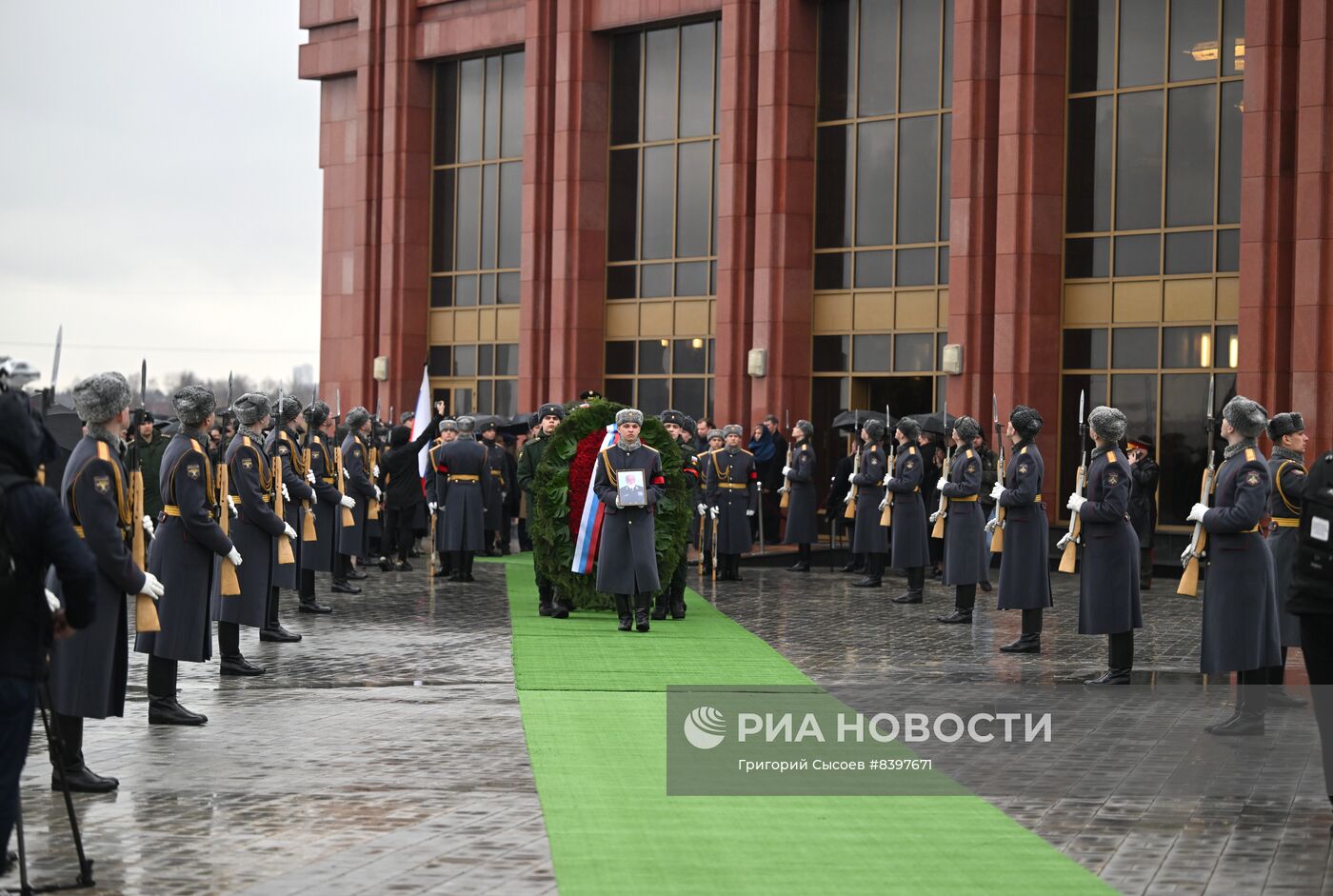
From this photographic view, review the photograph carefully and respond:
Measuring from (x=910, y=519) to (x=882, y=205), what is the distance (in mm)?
11546

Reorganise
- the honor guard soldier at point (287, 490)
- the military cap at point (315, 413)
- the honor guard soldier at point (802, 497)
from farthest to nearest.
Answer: the honor guard soldier at point (802, 497), the military cap at point (315, 413), the honor guard soldier at point (287, 490)

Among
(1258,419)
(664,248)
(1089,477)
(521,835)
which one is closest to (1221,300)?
(664,248)

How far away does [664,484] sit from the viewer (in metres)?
18.2

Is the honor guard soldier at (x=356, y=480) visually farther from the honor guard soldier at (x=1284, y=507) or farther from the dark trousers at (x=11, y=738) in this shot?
the dark trousers at (x=11, y=738)

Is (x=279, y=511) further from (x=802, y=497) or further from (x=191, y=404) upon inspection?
(x=802, y=497)

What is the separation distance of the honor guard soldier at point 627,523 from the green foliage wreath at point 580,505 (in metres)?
1.10

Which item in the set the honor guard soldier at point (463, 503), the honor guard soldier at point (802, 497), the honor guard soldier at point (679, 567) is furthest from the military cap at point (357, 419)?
the honor guard soldier at point (802, 497)

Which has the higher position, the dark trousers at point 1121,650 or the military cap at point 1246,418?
the military cap at point 1246,418

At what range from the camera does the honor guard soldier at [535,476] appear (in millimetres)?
18234

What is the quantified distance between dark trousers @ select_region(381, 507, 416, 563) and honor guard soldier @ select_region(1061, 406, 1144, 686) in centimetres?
1320

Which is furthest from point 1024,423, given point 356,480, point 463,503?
point 356,480

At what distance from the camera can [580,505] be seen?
59.8ft

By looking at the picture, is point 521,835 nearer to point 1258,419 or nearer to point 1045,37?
point 1258,419

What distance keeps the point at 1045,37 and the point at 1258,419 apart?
17538 millimetres
